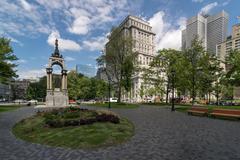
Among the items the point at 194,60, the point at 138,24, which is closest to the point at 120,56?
the point at 194,60

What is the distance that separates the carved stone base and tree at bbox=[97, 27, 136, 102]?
37.9 ft

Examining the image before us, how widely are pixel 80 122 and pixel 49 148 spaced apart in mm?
4212

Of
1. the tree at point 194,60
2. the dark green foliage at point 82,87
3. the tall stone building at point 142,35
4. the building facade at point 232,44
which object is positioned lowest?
the dark green foliage at point 82,87

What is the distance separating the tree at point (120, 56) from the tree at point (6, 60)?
19657 millimetres

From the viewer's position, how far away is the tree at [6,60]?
96.1ft

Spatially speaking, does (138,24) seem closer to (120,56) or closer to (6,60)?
(120,56)

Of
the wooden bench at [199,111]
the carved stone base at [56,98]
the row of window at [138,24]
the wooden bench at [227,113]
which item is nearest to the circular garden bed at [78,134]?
the wooden bench at [227,113]

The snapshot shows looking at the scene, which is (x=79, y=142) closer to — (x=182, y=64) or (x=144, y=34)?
(x=182, y=64)

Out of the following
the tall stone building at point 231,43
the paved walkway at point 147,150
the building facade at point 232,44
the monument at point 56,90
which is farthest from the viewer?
the tall stone building at point 231,43

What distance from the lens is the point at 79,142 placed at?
8.37 metres

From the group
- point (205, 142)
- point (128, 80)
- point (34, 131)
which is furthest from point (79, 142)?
point (128, 80)

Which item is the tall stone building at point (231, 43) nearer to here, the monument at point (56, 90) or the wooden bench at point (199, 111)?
the wooden bench at point (199, 111)

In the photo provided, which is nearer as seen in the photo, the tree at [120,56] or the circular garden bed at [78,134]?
the circular garden bed at [78,134]

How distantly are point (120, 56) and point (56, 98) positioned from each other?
58.1ft
